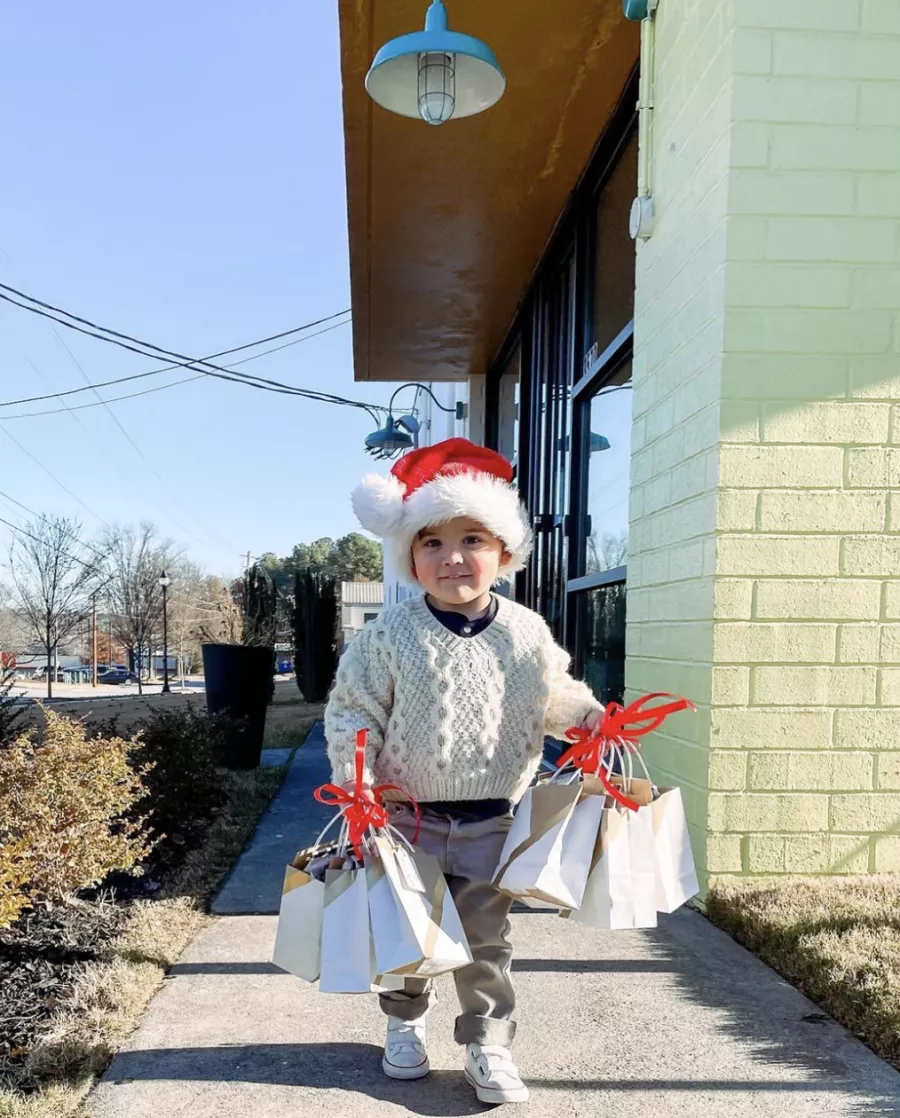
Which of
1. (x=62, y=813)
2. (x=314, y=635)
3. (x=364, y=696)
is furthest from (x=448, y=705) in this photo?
(x=314, y=635)

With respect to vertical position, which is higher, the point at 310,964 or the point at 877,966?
the point at 310,964

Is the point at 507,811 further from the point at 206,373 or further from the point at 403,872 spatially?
the point at 206,373

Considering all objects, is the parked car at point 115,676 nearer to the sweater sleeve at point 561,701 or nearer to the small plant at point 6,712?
the small plant at point 6,712

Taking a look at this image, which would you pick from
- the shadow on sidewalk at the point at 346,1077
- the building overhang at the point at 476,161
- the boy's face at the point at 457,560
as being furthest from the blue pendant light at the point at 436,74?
the shadow on sidewalk at the point at 346,1077

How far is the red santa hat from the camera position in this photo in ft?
7.95

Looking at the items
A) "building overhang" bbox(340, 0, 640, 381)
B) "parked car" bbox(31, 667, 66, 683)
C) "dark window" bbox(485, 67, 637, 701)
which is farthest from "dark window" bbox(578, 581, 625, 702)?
"parked car" bbox(31, 667, 66, 683)

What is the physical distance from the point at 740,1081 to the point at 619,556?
3.54 meters

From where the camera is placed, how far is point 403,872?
A: 6.85 feet

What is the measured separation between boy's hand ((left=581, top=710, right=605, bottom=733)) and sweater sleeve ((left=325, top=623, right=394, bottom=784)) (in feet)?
1.59

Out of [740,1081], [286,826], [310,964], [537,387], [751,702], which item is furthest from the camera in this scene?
[537,387]

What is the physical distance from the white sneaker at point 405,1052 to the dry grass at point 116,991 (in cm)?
68

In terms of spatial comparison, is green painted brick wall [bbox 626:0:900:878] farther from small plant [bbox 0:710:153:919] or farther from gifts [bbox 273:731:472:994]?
small plant [bbox 0:710:153:919]

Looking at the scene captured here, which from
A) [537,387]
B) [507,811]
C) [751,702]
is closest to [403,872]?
[507,811]

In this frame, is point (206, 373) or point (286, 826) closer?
point (286, 826)
